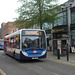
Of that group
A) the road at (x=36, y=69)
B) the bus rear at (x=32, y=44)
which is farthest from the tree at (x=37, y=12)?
the road at (x=36, y=69)

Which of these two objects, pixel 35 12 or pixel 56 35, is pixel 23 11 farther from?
pixel 56 35

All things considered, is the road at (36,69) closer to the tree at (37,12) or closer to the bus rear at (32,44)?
the bus rear at (32,44)

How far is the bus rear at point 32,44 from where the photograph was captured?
39.0ft

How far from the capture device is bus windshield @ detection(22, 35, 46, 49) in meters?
11.9

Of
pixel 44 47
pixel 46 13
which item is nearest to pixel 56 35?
pixel 46 13

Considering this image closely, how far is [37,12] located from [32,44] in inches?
286

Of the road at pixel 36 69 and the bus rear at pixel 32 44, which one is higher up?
the bus rear at pixel 32 44

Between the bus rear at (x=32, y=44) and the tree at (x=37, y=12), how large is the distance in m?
5.83

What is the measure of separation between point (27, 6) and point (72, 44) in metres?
9.38

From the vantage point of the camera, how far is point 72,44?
73.8ft

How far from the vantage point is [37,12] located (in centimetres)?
1827

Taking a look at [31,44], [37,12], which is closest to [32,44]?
[31,44]

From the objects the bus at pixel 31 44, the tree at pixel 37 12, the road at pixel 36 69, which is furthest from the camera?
the tree at pixel 37 12

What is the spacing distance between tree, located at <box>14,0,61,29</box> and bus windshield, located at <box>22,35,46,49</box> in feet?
19.3
